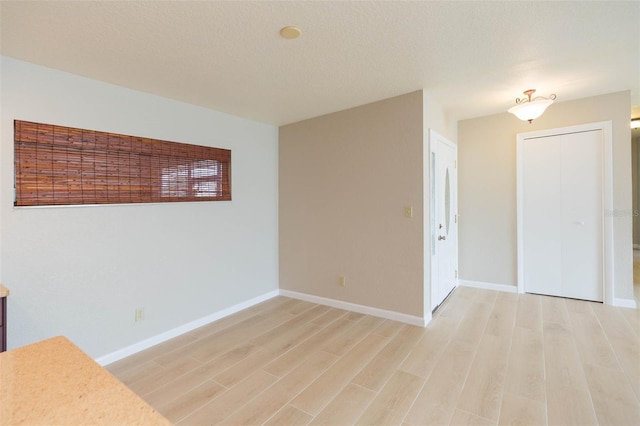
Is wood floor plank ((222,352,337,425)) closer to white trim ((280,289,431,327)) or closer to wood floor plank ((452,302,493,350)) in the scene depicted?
white trim ((280,289,431,327))

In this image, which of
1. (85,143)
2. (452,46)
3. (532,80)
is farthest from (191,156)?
(532,80)

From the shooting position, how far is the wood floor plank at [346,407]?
188 cm

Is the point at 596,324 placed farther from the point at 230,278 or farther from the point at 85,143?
the point at 85,143

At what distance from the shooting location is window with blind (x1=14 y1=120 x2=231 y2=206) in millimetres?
2273

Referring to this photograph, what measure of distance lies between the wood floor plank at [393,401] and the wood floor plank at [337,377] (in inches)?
11.0

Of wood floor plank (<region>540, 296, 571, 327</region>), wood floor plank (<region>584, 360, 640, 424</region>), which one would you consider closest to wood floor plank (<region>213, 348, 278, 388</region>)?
wood floor plank (<region>584, 360, 640, 424</region>)

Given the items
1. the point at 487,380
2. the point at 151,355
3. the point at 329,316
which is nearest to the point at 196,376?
the point at 151,355

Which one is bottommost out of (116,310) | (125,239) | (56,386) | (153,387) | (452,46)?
(153,387)

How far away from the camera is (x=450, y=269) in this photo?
13.9ft

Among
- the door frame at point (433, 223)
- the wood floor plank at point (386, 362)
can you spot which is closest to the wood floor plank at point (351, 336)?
the wood floor plank at point (386, 362)

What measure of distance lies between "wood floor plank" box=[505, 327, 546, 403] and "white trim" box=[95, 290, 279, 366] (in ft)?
9.43

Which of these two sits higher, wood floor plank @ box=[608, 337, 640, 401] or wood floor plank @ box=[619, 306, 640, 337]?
wood floor plank @ box=[619, 306, 640, 337]

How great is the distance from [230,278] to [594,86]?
15.3 ft

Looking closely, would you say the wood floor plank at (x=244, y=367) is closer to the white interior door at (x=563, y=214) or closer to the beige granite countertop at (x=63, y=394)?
the beige granite countertop at (x=63, y=394)
